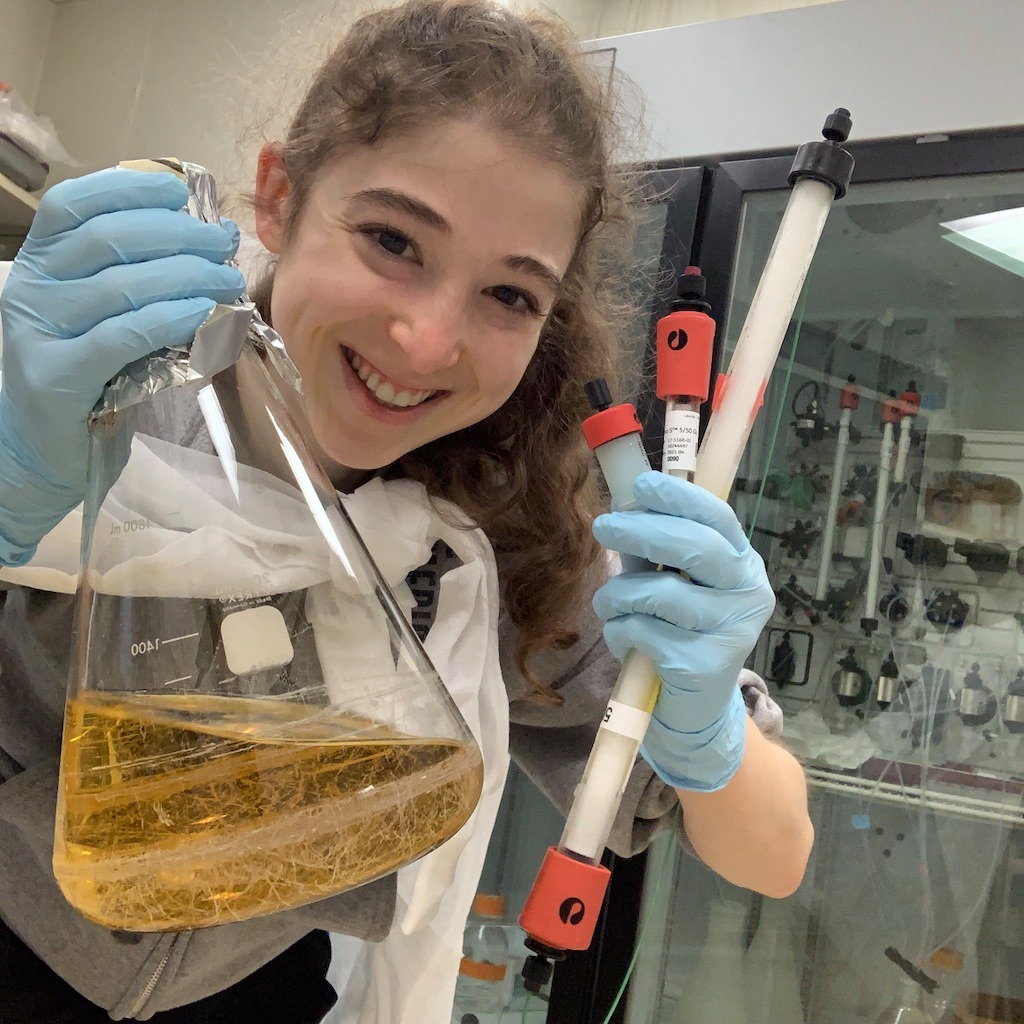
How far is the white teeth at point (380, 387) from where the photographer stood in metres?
0.68

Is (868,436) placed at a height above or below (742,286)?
below

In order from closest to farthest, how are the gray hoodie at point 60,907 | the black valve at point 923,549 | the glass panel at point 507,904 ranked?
the gray hoodie at point 60,907 → the black valve at point 923,549 → the glass panel at point 507,904

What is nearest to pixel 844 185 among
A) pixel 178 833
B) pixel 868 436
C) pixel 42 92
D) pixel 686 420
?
pixel 686 420

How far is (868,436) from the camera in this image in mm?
1508

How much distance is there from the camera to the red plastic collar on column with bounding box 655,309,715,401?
0.55 metres

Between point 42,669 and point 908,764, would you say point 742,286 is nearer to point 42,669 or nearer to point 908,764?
point 908,764

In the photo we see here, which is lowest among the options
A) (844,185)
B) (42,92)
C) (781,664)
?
(781,664)

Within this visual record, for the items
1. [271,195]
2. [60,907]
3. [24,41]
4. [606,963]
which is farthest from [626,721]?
[24,41]

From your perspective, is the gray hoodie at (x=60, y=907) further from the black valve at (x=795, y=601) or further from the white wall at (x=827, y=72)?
the white wall at (x=827, y=72)

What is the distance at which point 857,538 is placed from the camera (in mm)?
1497

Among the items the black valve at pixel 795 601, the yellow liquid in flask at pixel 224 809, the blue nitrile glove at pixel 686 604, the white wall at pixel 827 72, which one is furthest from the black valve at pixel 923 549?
the yellow liquid in flask at pixel 224 809

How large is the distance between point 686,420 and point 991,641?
107 centimetres

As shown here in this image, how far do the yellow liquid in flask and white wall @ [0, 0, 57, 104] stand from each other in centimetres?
199

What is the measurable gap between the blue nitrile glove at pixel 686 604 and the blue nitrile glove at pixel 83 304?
0.29 meters
